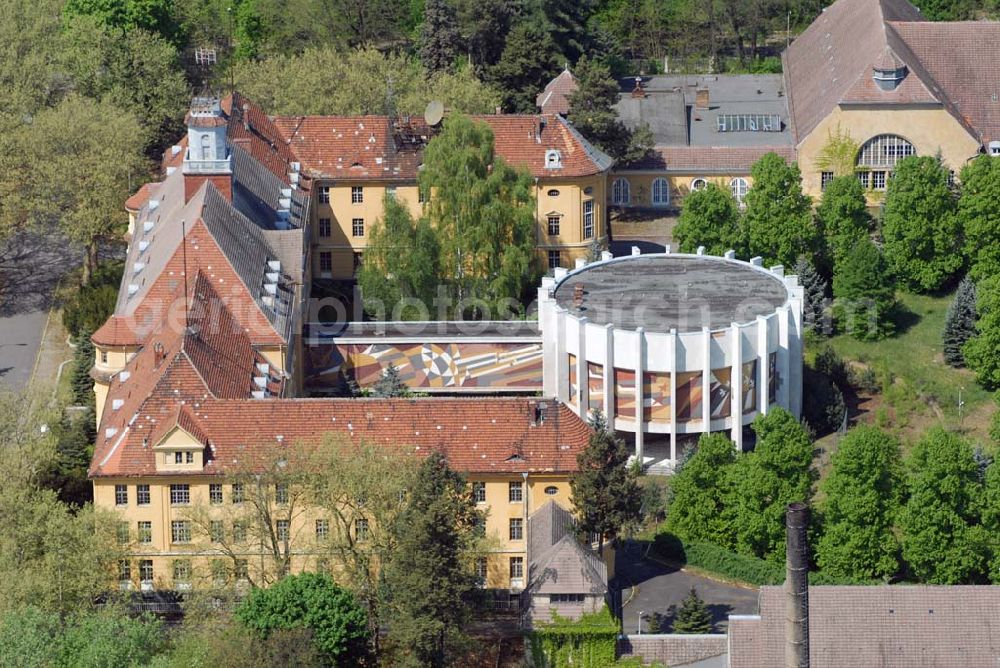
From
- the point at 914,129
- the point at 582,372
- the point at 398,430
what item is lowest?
the point at 398,430

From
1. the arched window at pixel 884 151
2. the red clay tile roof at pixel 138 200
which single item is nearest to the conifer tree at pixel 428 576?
the red clay tile roof at pixel 138 200

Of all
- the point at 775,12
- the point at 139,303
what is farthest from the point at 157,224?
the point at 775,12

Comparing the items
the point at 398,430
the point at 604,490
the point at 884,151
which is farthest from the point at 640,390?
the point at 884,151

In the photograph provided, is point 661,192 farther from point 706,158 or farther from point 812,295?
point 812,295

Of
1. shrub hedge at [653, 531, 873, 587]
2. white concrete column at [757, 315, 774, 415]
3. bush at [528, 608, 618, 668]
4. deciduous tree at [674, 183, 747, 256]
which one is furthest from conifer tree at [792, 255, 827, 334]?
bush at [528, 608, 618, 668]

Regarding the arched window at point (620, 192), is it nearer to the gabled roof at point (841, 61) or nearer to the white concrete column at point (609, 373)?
the gabled roof at point (841, 61)

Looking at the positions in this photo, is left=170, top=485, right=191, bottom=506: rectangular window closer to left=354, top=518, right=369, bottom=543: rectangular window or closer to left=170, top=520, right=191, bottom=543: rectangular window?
left=170, top=520, right=191, bottom=543: rectangular window
